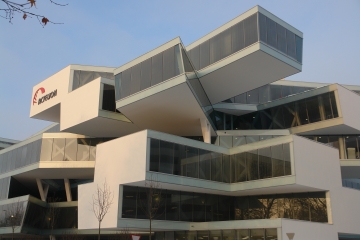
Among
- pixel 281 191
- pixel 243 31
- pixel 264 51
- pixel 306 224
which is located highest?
pixel 243 31

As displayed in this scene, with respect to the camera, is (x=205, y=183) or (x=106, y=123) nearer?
(x=205, y=183)

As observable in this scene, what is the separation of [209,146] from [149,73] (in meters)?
8.09

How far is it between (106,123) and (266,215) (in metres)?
17.5

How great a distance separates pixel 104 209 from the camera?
31.8 metres

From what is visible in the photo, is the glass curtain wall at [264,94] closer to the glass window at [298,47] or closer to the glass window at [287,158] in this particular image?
the glass window at [298,47]

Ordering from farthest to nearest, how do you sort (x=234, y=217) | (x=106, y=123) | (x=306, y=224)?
1. (x=106, y=123)
2. (x=234, y=217)
3. (x=306, y=224)

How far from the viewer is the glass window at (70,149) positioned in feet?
145

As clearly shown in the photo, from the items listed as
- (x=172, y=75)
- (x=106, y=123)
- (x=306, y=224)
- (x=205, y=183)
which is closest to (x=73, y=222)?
(x=106, y=123)

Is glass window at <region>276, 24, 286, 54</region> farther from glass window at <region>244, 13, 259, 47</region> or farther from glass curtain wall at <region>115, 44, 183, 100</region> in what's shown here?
glass curtain wall at <region>115, 44, 183, 100</region>

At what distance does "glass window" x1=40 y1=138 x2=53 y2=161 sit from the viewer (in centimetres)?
4478

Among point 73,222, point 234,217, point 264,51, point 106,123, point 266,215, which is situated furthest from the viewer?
point 73,222

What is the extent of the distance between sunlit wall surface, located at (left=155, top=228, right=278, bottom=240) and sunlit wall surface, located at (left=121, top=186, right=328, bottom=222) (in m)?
1.46

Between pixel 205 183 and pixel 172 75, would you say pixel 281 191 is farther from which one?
pixel 172 75

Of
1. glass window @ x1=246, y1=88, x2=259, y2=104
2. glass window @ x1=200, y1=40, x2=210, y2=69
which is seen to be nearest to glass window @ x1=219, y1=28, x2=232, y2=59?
glass window @ x1=200, y1=40, x2=210, y2=69
